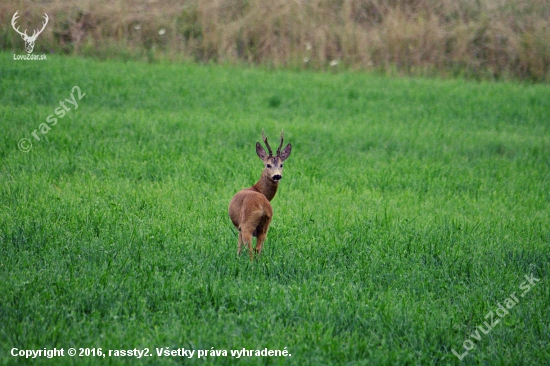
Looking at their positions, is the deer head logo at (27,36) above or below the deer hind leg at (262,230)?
above

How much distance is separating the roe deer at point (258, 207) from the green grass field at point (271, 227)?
293mm

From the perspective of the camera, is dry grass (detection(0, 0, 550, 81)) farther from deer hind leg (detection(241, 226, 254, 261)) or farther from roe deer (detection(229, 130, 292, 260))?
deer hind leg (detection(241, 226, 254, 261))

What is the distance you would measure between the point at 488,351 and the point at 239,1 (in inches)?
611

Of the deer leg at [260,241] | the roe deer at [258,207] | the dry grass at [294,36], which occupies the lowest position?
the deer leg at [260,241]

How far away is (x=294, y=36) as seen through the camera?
17531 mm

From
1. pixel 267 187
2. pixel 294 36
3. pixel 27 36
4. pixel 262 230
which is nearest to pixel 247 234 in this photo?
pixel 262 230

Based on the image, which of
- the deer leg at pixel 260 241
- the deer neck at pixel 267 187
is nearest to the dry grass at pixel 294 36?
the deer neck at pixel 267 187

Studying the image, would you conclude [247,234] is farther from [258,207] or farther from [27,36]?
[27,36]

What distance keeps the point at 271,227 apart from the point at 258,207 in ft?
4.75

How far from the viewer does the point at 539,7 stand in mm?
20109

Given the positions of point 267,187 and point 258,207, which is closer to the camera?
point 258,207

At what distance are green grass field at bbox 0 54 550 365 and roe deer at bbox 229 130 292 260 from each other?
0.29 m

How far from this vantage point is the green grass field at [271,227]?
4.75 metres

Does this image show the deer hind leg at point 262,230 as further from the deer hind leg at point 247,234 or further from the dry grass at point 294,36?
the dry grass at point 294,36
